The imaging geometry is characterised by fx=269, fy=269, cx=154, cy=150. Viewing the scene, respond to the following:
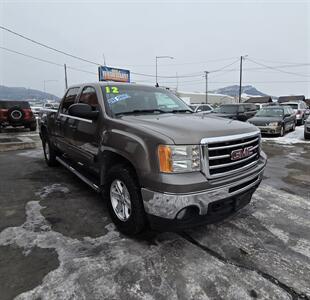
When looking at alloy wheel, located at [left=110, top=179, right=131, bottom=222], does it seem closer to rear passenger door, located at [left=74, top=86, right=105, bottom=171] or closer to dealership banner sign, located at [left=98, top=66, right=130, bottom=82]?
rear passenger door, located at [left=74, top=86, right=105, bottom=171]

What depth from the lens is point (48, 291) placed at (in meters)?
2.25

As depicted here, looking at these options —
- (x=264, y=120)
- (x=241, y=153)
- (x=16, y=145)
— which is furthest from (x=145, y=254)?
(x=264, y=120)

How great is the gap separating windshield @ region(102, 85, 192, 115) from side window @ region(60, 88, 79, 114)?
112cm

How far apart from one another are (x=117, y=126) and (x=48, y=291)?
70.3 inches

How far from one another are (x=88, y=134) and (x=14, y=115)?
12.1 metres

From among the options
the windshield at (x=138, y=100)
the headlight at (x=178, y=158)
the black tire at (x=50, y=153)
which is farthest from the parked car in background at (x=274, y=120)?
the headlight at (x=178, y=158)

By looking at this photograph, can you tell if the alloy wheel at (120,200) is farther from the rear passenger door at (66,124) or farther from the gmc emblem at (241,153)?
the rear passenger door at (66,124)

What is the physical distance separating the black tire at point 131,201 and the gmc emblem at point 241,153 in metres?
1.07

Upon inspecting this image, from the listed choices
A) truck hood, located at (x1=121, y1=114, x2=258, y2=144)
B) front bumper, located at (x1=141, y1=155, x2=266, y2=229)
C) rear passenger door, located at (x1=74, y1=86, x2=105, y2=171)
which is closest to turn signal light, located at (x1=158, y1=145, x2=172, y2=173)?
truck hood, located at (x1=121, y1=114, x2=258, y2=144)

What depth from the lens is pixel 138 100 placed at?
156 inches

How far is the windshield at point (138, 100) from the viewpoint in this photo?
3.70 metres

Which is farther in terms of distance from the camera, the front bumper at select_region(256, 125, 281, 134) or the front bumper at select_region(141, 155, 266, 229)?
the front bumper at select_region(256, 125, 281, 134)

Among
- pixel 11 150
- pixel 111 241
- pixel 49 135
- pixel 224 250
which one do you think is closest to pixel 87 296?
pixel 111 241

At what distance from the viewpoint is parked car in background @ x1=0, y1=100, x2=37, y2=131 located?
45.7 ft
